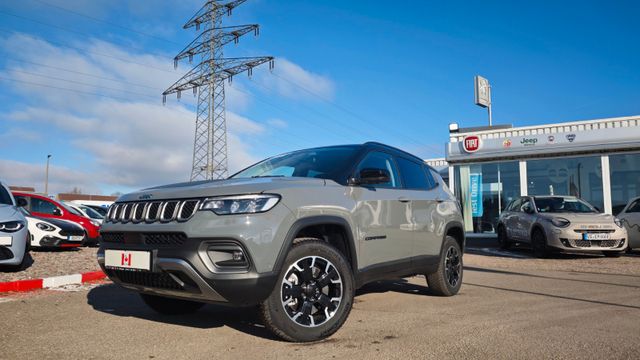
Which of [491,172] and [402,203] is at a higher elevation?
[491,172]

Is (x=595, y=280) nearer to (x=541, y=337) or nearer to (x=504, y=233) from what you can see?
→ (x=541, y=337)

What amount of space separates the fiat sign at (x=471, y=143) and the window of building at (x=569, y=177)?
79.3 inches

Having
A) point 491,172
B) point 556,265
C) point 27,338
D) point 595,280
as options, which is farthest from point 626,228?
point 27,338

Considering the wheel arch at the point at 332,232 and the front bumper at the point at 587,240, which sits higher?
the wheel arch at the point at 332,232

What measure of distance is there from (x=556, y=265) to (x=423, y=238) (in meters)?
6.21

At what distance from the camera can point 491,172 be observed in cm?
1953

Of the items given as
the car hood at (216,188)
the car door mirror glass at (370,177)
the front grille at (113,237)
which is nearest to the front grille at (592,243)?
the car door mirror glass at (370,177)

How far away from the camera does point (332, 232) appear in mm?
4184

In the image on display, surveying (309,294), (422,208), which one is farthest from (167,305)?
(422,208)

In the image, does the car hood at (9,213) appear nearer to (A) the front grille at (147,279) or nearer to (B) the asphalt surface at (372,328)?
(B) the asphalt surface at (372,328)

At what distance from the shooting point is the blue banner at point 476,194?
1966cm

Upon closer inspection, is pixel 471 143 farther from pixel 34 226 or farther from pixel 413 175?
pixel 34 226


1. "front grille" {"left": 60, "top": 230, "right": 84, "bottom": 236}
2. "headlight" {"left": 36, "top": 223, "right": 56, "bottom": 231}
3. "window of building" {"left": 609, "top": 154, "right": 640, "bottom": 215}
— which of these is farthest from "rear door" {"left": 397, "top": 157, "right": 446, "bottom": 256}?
"window of building" {"left": 609, "top": 154, "right": 640, "bottom": 215}

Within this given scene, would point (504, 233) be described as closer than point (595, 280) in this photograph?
No
